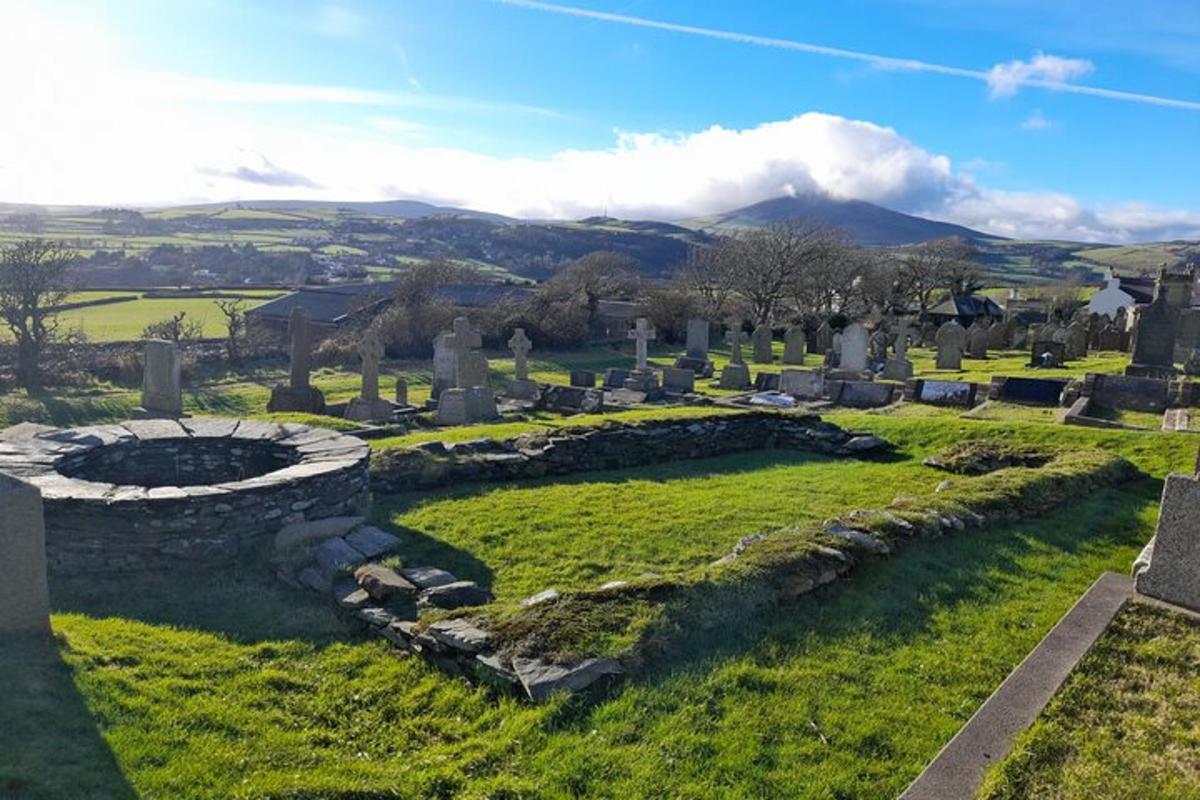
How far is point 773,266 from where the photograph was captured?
2072 inches

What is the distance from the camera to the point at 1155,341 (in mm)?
20516

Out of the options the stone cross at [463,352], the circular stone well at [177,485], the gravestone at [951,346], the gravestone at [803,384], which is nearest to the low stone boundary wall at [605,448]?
the circular stone well at [177,485]

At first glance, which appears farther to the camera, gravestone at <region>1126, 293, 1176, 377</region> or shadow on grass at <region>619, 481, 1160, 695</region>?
gravestone at <region>1126, 293, 1176, 377</region>

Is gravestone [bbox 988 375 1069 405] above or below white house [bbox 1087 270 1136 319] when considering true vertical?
below

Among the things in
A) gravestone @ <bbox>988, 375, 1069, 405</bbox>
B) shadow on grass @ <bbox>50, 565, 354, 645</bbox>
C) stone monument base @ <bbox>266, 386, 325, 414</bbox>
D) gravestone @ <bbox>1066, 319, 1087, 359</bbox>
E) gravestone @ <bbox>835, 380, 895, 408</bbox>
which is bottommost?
stone monument base @ <bbox>266, 386, 325, 414</bbox>

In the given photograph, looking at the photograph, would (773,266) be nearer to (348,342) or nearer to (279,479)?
(348,342)

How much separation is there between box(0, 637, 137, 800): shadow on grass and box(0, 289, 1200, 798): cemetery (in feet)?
0.11

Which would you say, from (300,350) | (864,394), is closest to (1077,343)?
(864,394)

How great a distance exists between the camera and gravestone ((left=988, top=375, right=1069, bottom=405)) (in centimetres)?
1909

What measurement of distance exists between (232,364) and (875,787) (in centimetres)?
3281

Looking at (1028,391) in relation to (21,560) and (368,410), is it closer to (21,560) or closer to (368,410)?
(368,410)

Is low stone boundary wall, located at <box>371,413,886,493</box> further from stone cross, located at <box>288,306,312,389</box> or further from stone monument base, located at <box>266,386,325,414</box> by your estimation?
stone cross, located at <box>288,306,312,389</box>

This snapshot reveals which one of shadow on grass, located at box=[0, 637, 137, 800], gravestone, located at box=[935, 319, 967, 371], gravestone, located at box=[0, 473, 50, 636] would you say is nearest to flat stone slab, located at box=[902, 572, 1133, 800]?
shadow on grass, located at box=[0, 637, 137, 800]

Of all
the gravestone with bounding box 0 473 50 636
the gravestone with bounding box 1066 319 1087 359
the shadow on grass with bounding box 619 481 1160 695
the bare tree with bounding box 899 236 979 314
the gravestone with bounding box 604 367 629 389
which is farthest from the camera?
the bare tree with bounding box 899 236 979 314
